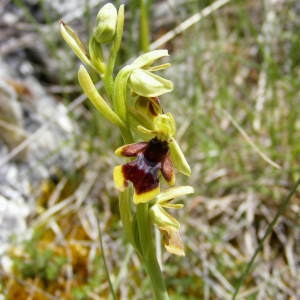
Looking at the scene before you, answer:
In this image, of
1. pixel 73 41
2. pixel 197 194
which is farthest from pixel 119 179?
pixel 197 194

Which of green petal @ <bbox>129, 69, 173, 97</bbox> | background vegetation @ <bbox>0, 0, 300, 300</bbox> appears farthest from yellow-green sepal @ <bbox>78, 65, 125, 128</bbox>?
background vegetation @ <bbox>0, 0, 300, 300</bbox>

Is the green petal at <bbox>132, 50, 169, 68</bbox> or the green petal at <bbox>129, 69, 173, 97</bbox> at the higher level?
the green petal at <bbox>132, 50, 169, 68</bbox>

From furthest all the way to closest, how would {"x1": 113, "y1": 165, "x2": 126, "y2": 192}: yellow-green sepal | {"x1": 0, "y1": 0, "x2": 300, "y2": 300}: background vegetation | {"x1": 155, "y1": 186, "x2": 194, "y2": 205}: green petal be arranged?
{"x1": 0, "y1": 0, "x2": 300, "y2": 300}: background vegetation < {"x1": 155, "y1": 186, "x2": 194, "y2": 205}: green petal < {"x1": 113, "y1": 165, "x2": 126, "y2": 192}: yellow-green sepal

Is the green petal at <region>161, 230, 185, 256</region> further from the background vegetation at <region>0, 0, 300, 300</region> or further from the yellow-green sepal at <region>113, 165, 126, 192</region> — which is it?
the background vegetation at <region>0, 0, 300, 300</region>

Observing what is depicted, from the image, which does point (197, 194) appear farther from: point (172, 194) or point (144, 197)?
point (144, 197)

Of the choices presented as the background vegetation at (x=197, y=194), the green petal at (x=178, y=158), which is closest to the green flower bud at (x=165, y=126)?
the green petal at (x=178, y=158)

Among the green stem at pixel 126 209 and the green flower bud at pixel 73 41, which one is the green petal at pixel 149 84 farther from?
the green stem at pixel 126 209

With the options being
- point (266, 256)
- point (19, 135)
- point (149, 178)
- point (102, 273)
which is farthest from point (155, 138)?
point (19, 135)
